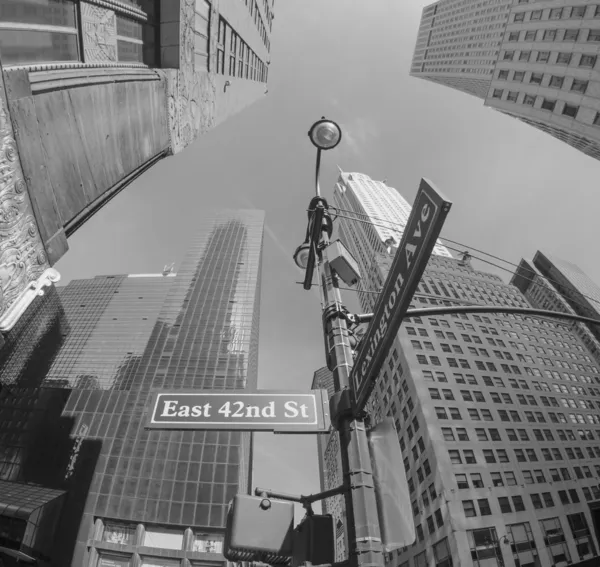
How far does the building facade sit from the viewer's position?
7164 mm

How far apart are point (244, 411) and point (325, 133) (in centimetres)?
526

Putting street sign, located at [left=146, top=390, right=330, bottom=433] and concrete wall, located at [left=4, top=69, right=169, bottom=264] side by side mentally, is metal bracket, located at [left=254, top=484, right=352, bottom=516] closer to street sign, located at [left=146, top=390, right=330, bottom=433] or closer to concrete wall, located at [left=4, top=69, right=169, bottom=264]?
street sign, located at [left=146, top=390, right=330, bottom=433]

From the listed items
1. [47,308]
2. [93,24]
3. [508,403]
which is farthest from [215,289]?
[93,24]

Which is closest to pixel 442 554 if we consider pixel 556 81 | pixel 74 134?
pixel 74 134

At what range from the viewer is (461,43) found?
97.3 metres

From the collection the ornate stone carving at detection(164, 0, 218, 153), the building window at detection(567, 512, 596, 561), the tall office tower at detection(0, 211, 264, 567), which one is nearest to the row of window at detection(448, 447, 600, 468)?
the building window at detection(567, 512, 596, 561)

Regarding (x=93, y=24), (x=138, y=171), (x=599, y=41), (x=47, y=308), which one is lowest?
(x=47, y=308)

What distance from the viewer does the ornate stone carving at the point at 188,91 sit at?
1412 cm

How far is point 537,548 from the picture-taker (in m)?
37.7

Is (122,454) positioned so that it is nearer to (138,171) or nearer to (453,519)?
(453,519)

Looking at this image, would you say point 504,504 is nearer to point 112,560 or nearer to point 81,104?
point 112,560

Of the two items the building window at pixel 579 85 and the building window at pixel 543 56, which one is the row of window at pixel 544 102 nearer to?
the building window at pixel 579 85

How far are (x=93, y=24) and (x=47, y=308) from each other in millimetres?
118351

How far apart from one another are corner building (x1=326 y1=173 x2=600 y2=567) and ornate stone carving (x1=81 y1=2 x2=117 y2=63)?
4710 cm
